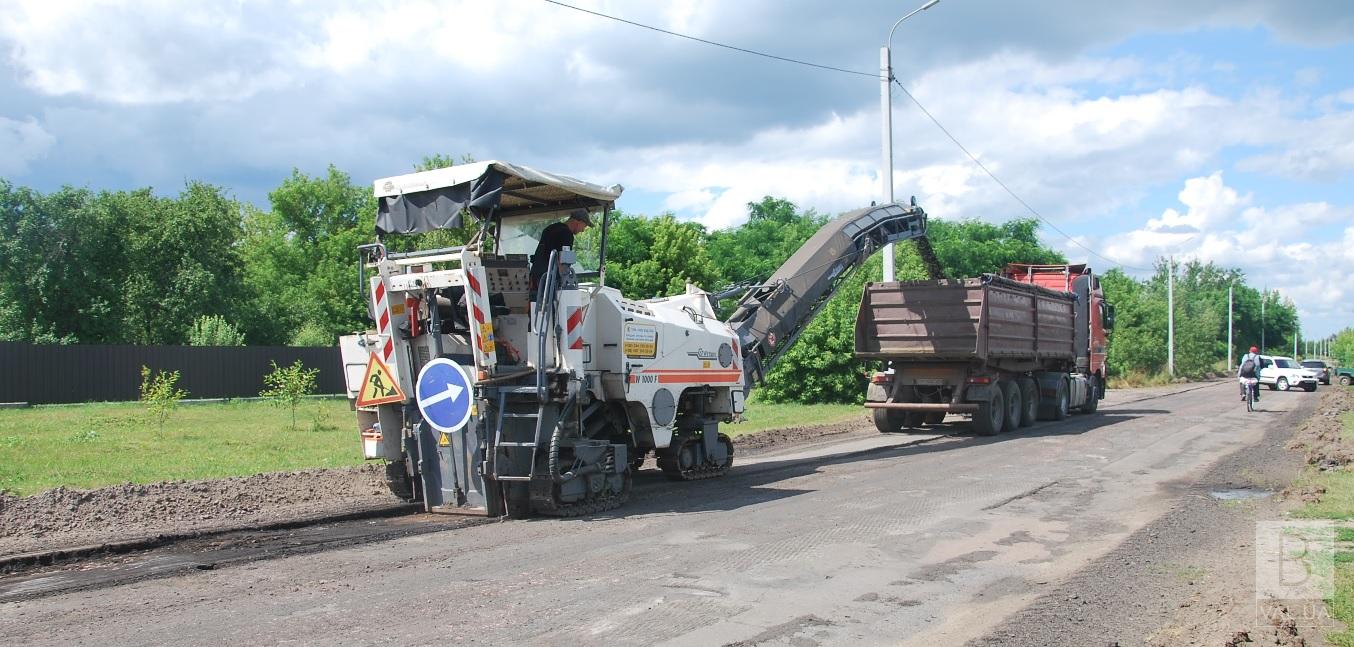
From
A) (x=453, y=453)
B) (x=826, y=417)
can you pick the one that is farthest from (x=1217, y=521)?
(x=826, y=417)

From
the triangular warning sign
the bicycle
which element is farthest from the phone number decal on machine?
the bicycle

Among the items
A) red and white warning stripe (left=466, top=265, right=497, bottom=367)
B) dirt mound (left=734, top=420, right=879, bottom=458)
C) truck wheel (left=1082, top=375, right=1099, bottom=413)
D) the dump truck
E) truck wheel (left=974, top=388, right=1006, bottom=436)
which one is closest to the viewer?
red and white warning stripe (left=466, top=265, right=497, bottom=367)

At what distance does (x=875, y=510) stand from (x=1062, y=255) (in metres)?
61.9

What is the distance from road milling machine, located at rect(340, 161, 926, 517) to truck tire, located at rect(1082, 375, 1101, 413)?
52.4 feet

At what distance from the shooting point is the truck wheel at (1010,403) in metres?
18.9

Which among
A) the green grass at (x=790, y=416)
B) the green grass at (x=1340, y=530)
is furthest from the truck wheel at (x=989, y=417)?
the green grass at (x=1340, y=530)

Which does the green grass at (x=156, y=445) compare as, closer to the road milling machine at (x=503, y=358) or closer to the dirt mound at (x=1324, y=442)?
the road milling machine at (x=503, y=358)

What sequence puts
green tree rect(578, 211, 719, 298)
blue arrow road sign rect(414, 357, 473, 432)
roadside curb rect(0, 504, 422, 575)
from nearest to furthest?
roadside curb rect(0, 504, 422, 575), blue arrow road sign rect(414, 357, 473, 432), green tree rect(578, 211, 719, 298)

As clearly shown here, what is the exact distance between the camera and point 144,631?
552cm

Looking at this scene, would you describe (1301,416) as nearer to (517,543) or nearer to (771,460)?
(771,460)

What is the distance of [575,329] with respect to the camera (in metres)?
9.62

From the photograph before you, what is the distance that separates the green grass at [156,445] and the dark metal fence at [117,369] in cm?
491

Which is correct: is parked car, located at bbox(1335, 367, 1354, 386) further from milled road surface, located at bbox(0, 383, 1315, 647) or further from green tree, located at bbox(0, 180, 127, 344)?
green tree, located at bbox(0, 180, 127, 344)

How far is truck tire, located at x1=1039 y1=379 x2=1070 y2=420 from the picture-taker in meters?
21.1
